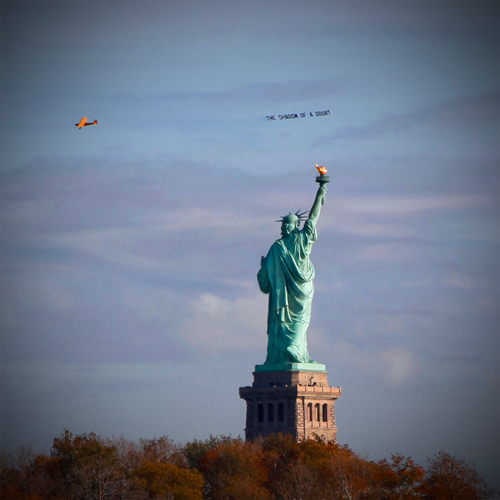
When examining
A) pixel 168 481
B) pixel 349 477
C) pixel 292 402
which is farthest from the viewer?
pixel 292 402

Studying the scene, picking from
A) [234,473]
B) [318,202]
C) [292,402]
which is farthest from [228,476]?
[318,202]

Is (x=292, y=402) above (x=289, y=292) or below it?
below

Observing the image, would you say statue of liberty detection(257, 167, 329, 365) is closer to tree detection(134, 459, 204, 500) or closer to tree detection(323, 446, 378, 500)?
tree detection(323, 446, 378, 500)

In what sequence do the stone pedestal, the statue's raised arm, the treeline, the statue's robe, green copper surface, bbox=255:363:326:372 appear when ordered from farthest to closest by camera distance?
1. the statue's raised arm
2. the statue's robe
3. green copper surface, bbox=255:363:326:372
4. the stone pedestal
5. the treeline

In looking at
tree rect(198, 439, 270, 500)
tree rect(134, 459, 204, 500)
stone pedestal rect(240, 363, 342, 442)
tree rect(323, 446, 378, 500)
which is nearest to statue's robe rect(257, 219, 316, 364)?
stone pedestal rect(240, 363, 342, 442)

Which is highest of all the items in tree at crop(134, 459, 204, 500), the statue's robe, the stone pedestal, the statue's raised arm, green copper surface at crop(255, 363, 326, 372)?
the statue's raised arm

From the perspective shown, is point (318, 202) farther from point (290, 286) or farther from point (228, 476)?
point (228, 476)

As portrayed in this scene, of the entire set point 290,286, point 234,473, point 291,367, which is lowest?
point 234,473
